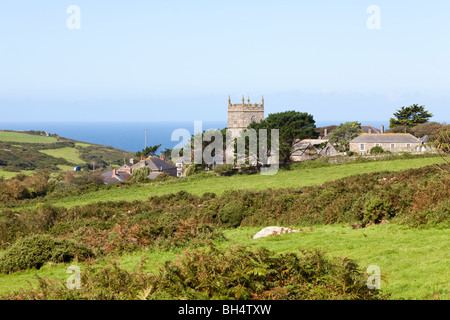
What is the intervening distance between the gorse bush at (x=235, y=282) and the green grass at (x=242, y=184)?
82.6 ft

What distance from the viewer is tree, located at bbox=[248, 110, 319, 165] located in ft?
176

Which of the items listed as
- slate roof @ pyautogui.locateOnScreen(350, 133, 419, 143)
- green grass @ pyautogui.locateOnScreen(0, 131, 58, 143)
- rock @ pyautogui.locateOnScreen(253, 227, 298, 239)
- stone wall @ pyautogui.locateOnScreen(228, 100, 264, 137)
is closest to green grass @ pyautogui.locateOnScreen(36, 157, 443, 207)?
rock @ pyautogui.locateOnScreen(253, 227, 298, 239)

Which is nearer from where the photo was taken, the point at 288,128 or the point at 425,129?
the point at 288,128

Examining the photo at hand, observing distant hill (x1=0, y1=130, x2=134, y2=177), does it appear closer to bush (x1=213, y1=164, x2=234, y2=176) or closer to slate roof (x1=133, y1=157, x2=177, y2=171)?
slate roof (x1=133, y1=157, x2=177, y2=171)

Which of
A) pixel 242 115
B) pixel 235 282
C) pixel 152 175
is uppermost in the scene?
pixel 242 115

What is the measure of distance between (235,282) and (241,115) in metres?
68.9

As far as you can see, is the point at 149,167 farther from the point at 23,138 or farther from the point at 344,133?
the point at 23,138

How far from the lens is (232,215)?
23562 mm

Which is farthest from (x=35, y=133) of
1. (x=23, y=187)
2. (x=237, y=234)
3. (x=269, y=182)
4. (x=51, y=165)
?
(x=237, y=234)

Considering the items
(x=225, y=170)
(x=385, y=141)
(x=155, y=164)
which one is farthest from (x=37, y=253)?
(x=385, y=141)

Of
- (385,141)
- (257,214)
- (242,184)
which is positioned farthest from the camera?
(385,141)

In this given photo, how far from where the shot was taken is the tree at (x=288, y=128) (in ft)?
176
